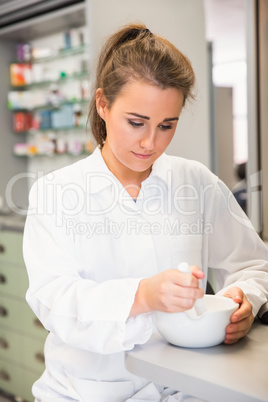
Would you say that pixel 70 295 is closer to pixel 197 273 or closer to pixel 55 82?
pixel 197 273

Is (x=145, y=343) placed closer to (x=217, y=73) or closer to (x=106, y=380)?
(x=106, y=380)

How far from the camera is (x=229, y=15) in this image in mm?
2977

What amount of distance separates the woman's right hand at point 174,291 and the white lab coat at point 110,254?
70 millimetres

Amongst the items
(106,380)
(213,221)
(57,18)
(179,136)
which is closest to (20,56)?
(57,18)

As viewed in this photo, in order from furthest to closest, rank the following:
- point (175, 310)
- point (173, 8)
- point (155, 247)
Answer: point (173, 8) < point (155, 247) < point (175, 310)

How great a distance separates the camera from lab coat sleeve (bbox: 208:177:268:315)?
1398mm

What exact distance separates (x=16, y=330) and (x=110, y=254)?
206cm

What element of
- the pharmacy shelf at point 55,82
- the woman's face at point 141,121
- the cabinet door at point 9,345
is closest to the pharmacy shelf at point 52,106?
the pharmacy shelf at point 55,82

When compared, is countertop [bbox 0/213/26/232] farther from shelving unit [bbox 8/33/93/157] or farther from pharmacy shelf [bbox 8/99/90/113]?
pharmacy shelf [bbox 8/99/90/113]

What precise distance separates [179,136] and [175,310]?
82 cm

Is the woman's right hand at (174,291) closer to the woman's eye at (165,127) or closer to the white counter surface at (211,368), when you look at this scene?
the white counter surface at (211,368)

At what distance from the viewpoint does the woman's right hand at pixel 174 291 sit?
Result: 954 millimetres

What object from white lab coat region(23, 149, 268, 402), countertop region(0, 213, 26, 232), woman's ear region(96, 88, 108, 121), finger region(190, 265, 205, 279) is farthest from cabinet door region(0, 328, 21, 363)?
finger region(190, 265, 205, 279)

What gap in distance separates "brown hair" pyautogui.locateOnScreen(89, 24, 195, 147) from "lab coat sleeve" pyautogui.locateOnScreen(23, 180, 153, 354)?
334 mm
